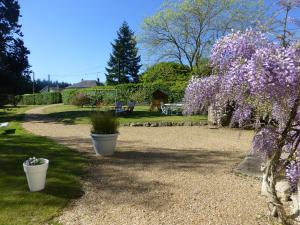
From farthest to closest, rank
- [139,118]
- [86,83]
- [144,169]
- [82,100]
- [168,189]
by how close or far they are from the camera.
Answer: [86,83]
[82,100]
[139,118]
[144,169]
[168,189]

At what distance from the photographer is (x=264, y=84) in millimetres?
2521

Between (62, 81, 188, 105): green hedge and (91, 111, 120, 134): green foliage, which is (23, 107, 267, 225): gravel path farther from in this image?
(62, 81, 188, 105): green hedge

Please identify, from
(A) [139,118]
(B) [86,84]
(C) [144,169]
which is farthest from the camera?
(B) [86,84]

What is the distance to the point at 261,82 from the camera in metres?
2.51

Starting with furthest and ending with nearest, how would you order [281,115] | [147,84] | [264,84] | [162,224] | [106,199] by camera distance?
[147,84] < [106,199] < [162,224] < [281,115] < [264,84]

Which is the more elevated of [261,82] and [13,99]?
[261,82]

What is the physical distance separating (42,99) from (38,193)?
140 ft

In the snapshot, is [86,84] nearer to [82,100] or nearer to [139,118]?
[82,100]

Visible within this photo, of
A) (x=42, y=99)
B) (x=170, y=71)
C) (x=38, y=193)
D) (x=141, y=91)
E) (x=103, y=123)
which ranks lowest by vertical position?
(x=38, y=193)

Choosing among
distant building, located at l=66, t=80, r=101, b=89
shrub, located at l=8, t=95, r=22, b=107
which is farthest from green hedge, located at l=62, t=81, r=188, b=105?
distant building, located at l=66, t=80, r=101, b=89

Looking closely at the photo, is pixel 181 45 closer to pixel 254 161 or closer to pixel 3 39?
pixel 3 39

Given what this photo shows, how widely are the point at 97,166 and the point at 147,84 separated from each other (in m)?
20.9

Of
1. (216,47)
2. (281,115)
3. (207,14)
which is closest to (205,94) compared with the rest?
(216,47)

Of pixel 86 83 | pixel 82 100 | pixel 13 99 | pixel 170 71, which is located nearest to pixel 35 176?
pixel 170 71
